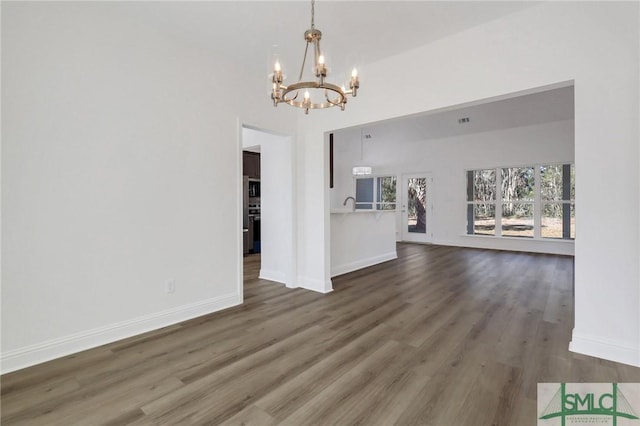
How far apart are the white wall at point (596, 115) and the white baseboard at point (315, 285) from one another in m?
2.52

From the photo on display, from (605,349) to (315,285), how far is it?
9.40 ft

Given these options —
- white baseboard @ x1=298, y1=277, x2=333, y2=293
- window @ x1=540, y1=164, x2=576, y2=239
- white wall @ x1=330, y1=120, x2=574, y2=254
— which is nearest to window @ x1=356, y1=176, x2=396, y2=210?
white wall @ x1=330, y1=120, x2=574, y2=254

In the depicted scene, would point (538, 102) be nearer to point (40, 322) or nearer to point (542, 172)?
point (542, 172)

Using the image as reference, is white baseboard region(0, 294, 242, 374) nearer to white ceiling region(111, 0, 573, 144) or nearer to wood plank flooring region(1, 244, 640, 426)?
wood plank flooring region(1, 244, 640, 426)

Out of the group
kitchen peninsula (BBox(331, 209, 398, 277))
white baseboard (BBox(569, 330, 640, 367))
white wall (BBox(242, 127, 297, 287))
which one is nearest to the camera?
white baseboard (BBox(569, 330, 640, 367))

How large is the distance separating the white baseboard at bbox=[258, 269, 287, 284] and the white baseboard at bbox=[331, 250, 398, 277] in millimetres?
815

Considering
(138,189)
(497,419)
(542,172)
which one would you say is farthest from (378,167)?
(497,419)

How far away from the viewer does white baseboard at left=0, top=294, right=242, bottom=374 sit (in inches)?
85.6

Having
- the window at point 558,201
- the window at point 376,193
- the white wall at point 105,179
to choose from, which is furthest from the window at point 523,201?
the white wall at point 105,179

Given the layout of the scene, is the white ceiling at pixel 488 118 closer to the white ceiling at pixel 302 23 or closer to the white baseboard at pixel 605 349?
the white ceiling at pixel 302 23

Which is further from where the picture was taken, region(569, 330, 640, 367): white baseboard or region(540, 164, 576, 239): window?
region(540, 164, 576, 239): window

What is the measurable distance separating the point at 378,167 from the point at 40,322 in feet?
29.4

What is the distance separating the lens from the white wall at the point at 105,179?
86.0 inches

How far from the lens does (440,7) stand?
8.46 feet
